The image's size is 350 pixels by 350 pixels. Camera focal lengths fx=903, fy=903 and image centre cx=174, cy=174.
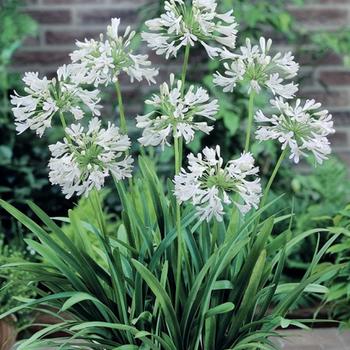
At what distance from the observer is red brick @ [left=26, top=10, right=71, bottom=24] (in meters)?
4.18

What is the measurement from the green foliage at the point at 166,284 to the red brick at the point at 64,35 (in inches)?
82.7

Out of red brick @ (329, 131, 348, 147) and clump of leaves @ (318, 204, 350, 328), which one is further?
red brick @ (329, 131, 348, 147)

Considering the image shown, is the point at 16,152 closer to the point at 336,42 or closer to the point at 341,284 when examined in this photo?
the point at 336,42

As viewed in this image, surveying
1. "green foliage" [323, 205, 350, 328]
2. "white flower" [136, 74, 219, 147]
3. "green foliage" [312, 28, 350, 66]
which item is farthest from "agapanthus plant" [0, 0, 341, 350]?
"green foliage" [312, 28, 350, 66]

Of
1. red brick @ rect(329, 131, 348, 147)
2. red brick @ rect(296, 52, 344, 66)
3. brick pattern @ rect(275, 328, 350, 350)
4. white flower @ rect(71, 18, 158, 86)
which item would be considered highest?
white flower @ rect(71, 18, 158, 86)

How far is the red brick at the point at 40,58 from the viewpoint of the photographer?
166 inches

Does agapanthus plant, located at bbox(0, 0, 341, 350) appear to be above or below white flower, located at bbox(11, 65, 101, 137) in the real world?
below

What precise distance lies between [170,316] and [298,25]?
245 centimetres

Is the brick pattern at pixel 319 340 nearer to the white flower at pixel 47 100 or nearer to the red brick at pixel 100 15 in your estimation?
the white flower at pixel 47 100

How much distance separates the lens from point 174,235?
209cm

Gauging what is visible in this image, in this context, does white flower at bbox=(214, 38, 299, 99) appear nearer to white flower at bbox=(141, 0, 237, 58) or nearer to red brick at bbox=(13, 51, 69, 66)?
white flower at bbox=(141, 0, 237, 58)

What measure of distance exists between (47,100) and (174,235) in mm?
426

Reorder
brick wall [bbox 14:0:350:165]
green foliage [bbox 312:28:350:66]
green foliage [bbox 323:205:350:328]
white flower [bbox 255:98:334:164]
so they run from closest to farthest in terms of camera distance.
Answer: white flower [bbox 255:98:334:164] < green foliage [bbox 323:205:350:328] < green foliage [bbox 312:28:350:66] < brick wall [bbox 14:0:350:165]

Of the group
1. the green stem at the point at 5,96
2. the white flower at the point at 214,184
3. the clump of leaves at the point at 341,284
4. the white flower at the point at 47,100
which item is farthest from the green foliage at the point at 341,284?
the green stem at the point at 5,96
